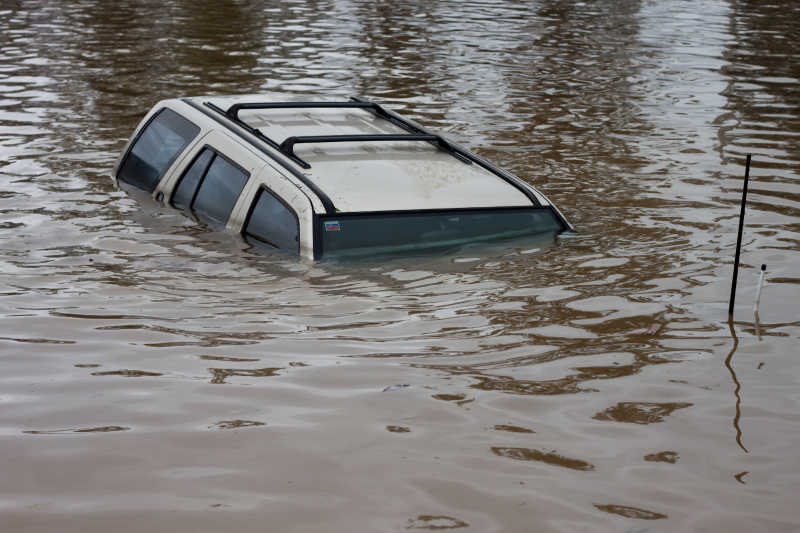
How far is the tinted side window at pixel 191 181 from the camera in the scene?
8.78 metres

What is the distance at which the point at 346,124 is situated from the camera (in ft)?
29.7

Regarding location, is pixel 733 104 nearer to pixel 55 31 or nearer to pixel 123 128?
pixel 123 128

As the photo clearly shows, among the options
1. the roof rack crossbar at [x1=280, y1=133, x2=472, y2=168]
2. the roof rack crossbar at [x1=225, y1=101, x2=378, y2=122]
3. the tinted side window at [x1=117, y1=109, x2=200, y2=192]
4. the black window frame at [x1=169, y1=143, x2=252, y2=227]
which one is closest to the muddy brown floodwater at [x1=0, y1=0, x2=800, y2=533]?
the black window frame at [x1=169, y1=143, x2=252, y2=227]

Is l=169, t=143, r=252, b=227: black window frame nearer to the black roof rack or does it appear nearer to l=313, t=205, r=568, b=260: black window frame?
the black roof rack

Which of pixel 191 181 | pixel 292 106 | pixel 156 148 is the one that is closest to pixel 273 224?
pixel 191 181

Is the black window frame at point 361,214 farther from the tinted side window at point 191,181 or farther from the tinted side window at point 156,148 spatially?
the tinted side window at point 156,148

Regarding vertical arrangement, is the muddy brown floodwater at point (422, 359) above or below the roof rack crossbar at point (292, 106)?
below

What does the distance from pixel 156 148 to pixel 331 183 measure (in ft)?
8.31

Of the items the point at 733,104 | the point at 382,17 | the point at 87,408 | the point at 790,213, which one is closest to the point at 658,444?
the point at 87,408

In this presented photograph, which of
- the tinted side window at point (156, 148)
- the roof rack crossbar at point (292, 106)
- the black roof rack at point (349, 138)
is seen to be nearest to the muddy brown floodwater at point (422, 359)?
the tinted side window at point (156, 148)

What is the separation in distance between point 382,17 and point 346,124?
18.4 m

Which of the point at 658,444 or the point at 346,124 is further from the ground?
the point at 346,124

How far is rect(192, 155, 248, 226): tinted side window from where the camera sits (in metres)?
8.30

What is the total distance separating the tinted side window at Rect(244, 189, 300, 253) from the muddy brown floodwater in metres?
0.18
